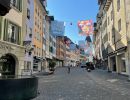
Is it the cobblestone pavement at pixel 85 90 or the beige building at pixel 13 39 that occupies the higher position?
the beige building at pixel 13 39

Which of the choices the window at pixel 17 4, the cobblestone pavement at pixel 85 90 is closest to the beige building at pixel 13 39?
the window at pixel 17 4

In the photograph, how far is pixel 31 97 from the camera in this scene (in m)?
11.0

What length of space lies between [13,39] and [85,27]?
1069 cm

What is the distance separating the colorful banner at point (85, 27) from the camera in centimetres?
2902

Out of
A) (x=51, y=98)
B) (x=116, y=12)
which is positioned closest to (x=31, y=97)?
(x=51, y=98)

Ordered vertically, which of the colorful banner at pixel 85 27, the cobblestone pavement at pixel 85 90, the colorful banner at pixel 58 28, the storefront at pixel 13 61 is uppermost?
the colorful banner at pixel 58 28

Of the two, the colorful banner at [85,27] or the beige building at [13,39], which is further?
the colorful banner at [85,27]

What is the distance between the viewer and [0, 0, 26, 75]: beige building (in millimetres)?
20281

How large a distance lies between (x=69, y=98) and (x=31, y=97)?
1.82 metres

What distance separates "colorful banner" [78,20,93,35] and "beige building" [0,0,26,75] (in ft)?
26.1

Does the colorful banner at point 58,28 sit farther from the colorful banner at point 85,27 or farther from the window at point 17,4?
the window at point 17,4

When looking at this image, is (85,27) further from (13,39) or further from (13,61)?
(13,61)

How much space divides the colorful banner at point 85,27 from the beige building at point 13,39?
7.96 m

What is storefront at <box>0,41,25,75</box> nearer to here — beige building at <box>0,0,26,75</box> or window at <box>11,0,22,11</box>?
beige building at <box>0,0,26,75</box>
